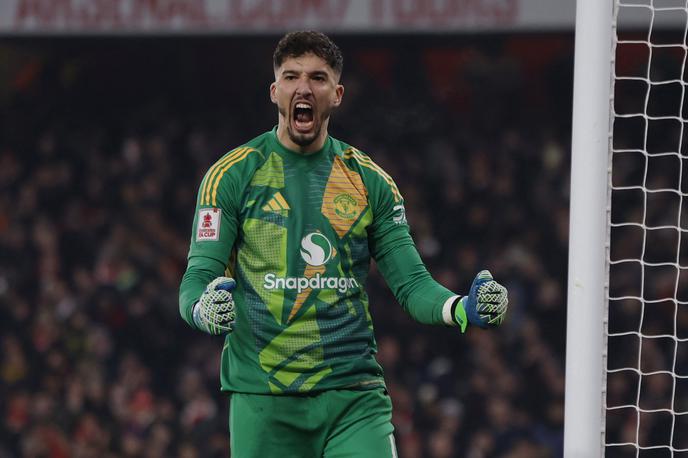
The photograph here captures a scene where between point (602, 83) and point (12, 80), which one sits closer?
point (602, 83)

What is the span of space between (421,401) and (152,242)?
3.36 meters

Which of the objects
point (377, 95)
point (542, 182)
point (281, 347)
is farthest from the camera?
point (377, 95)

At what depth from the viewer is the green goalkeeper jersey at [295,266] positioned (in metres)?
4.25

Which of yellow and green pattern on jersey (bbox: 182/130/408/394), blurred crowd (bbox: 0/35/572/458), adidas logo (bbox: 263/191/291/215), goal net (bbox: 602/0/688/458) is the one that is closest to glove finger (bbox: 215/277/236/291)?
yellow and green pattern on jersey (bbox: 182/130/408/394)

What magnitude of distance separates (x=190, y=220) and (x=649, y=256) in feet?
15.4

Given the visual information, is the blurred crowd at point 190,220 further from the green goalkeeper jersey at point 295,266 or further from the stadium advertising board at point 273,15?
the green goalkeeper jersey at point 295,266

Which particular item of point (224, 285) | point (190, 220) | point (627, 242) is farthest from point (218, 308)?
point (190, 220)

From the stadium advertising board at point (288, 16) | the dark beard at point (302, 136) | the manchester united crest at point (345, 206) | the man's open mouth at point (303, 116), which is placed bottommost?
the manchester united crest at point (345, 206)

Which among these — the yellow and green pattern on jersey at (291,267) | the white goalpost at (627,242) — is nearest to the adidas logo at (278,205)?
the yellow and green pattern on jersey at (291,267)

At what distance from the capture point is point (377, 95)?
14383 mm

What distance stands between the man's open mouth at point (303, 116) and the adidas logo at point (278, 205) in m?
0.23

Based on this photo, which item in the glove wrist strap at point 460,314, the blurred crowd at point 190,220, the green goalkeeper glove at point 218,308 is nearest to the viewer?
the green goalkeeper glove at point 218,308

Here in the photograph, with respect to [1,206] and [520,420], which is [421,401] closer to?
[520,420]

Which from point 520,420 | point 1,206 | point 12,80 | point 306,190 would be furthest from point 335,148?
point 12,80
